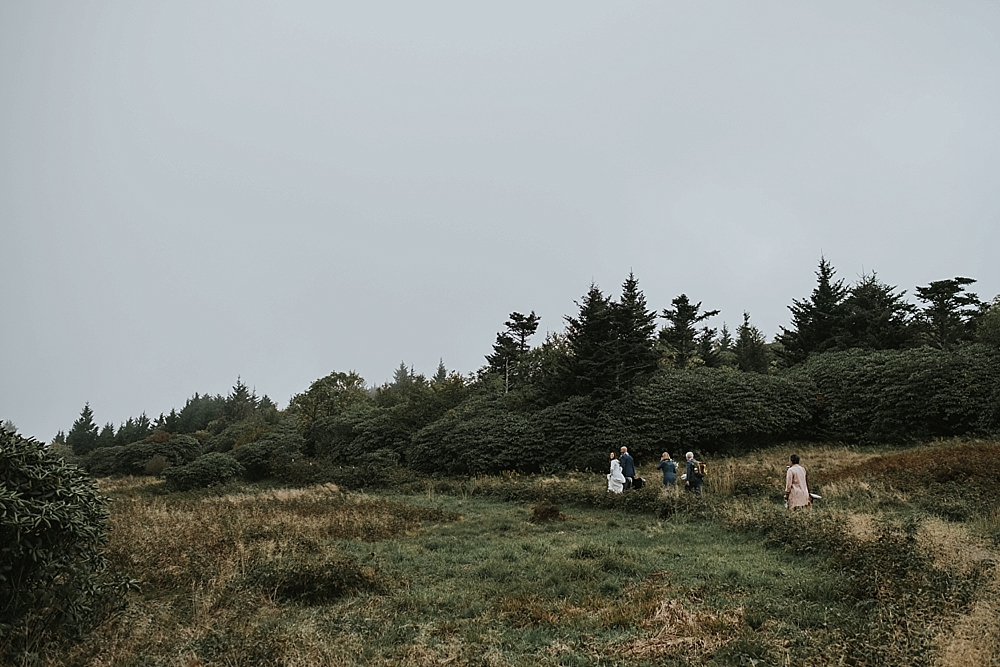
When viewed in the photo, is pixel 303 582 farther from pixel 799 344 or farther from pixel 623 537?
pixel 799 344


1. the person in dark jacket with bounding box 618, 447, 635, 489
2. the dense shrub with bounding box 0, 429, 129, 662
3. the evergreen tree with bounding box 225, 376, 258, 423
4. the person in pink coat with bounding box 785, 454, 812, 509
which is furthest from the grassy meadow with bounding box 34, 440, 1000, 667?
the evergreen tree with bounding box 225, 376, 258, 423

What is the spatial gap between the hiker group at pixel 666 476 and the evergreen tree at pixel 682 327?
72.6 ft

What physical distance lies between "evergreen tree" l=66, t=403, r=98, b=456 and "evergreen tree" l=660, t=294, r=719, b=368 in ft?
184

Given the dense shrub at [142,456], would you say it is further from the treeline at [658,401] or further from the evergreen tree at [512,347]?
the evergreen tree at [512,347]

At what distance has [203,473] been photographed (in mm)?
25609

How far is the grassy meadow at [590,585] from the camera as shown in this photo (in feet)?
15.5

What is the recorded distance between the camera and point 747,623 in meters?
5.30

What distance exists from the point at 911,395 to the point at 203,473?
28673 millimetres

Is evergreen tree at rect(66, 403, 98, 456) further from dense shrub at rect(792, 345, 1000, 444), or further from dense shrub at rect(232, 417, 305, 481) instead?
dense shrub at rect(792, 345, 1000, 444)

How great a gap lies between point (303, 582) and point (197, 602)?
1.17 metres

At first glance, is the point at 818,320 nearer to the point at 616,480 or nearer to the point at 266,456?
the point at 616,480

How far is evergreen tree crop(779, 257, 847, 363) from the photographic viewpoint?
28.4m

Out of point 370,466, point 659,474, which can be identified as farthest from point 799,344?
point 370,466

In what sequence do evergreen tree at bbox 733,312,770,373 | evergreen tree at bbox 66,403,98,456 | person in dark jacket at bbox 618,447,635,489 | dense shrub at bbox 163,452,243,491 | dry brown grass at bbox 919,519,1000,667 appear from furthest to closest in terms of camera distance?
evergreen tree at bbox 66,403,98,456
evergreen tree at bbox 733,312,770,373
dense shrub at bbox 163,452,243,491
person in dark jacket at bbox 618,447,635,489
dry brown grass at bbox 919,519,1000,667
